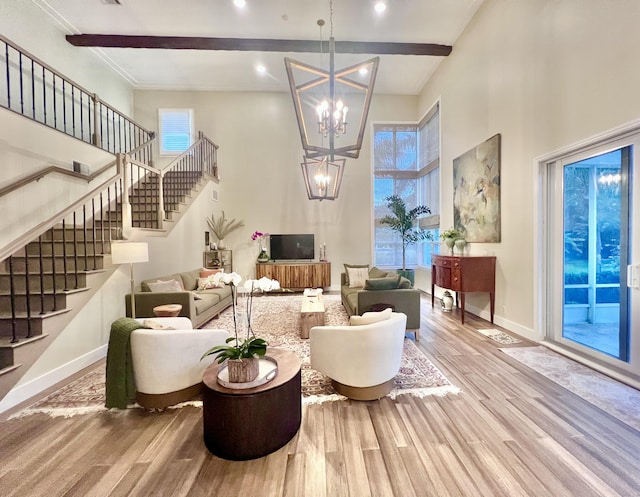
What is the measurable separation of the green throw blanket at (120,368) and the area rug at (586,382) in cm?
399

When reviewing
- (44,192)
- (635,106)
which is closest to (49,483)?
(44,192)

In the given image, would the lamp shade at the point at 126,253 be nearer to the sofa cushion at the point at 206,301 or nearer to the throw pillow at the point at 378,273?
the sofa cushion at the point at 206,301

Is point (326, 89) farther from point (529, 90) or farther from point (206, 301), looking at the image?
point (206, 301)

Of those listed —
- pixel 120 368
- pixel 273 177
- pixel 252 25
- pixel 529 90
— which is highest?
pixel 252 25

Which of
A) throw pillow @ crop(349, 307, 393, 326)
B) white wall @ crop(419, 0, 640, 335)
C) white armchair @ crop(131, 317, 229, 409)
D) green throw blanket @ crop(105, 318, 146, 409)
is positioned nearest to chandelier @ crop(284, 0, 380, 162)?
throw pillow @ crop(349, 307, 393, 326)

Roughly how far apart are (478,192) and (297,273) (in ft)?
14.8

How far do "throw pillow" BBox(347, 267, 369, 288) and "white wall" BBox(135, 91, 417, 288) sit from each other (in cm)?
237

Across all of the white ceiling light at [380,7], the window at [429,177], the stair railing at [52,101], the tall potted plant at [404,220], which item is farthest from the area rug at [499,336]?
the stair railing at [52,101]

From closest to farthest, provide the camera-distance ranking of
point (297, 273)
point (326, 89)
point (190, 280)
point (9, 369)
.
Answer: point (9, 369) → point (326, 89) → point (190, 280) → point (297, 273)

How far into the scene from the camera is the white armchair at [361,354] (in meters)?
2.38

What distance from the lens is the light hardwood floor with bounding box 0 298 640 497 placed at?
1636 mm

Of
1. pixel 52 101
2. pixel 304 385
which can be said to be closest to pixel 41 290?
pixel 304 385

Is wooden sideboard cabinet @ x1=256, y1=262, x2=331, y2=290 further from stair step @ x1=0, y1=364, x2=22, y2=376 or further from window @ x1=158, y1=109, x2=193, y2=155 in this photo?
stair step @ x1=0, y1=364, x2=22, y2=376

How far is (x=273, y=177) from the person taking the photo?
7.96 m
